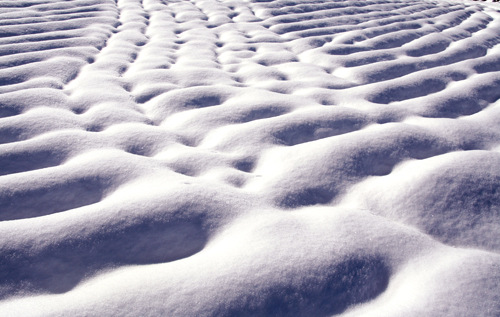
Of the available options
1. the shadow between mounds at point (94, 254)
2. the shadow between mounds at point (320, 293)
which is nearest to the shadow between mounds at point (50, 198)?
the shadow between mounds at point (94, 254)

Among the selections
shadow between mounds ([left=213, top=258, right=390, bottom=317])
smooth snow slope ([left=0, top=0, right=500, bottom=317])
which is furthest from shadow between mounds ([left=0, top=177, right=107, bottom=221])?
shadow between mounds ([left=213, top=258, right=390, bottom=317])

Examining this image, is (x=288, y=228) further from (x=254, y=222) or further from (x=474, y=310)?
(x=474, y=310)

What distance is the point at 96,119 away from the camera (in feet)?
4.32

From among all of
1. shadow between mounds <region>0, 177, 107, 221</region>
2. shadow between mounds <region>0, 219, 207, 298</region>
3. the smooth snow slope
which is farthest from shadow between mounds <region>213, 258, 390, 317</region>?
shadow between mounds <region>0, 177, 107, 221</region>

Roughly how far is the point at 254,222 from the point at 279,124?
52cm

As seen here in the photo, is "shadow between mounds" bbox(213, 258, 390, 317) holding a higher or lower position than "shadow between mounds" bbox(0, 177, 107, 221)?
higher

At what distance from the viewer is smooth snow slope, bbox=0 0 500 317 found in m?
0.71

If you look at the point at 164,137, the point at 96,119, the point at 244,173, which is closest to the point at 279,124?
the point at 244,173

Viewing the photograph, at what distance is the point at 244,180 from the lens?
104cm

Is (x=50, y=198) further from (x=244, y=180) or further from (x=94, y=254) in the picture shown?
(x=244, y=180)

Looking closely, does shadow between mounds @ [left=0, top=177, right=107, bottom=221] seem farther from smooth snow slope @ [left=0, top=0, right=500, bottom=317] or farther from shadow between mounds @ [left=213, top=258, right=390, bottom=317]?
shadow between mounds @ [left=213, top=258, right=390, bottom=317]

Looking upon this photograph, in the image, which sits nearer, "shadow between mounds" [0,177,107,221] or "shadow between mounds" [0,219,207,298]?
"shadow between mounds" [0,219,207,298]

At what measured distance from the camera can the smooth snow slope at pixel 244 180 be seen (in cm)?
71

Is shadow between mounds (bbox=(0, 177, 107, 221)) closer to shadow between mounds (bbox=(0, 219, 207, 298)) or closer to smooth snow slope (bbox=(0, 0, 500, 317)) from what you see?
smooth snow slope (bbox=(0, 0, 500, 317))
